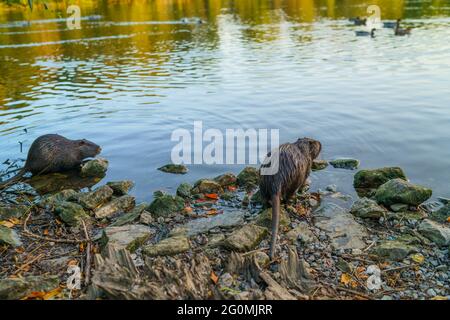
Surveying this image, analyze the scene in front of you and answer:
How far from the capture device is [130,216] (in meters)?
5.71

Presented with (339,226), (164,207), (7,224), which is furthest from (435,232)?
(7,224)

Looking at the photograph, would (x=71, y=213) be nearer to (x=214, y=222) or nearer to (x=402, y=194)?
(x=214, y=222)

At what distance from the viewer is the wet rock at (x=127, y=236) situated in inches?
191

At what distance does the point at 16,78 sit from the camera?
17875 mm

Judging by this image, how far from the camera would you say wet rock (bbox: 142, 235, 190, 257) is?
15.2ft

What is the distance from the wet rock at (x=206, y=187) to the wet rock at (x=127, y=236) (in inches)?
55.6

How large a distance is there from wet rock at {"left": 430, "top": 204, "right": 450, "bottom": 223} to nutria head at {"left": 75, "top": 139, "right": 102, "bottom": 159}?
21.2 ft

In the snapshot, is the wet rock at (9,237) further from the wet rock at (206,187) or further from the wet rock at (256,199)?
the wet rock at (256,199)

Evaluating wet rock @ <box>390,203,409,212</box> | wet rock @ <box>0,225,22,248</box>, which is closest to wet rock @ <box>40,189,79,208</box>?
wet rock @ <box>0,225,22,248</box>

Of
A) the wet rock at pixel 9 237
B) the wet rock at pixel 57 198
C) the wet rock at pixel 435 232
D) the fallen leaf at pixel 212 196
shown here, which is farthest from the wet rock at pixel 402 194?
the wet rock at pixel 9 237

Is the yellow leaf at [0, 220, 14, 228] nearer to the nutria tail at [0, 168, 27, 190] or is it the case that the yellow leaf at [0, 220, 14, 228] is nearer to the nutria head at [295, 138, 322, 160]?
the nutria tail at [0, 168, 27, 190]
